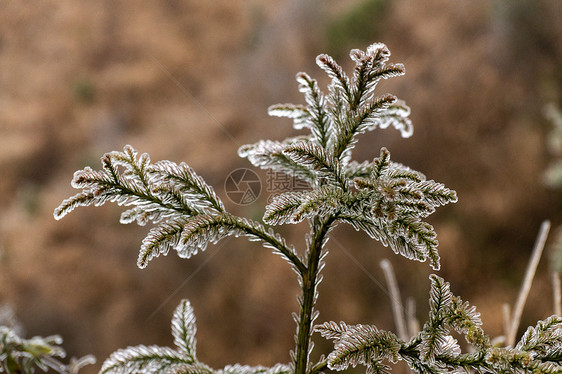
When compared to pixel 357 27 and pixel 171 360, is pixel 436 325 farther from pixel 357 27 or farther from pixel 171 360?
pixel 357 27

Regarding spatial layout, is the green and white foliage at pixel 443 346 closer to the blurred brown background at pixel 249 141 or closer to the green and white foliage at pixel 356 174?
the green and white foliage at pixel 356 174

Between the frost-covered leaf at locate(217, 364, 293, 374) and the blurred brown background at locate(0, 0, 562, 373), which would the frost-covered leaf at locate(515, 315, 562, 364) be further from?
the blurred brown background at locate(0, 0, 562, 373)

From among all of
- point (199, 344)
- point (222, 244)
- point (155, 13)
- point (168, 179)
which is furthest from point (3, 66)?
point (168, 179)

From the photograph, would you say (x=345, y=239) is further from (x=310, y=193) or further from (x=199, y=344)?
(x=310, y=193)

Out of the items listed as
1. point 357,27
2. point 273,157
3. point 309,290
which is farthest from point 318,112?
point 357,27

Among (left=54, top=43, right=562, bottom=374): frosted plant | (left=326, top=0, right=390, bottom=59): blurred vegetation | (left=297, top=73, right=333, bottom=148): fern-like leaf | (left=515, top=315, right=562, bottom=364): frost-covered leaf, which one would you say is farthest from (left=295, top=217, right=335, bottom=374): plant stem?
(left=326, top=0, right=390, bottom=59): blurred vegetation

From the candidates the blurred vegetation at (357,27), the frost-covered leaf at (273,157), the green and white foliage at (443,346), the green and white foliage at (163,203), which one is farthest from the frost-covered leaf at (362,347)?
the blurred vegetation at (357,27)
